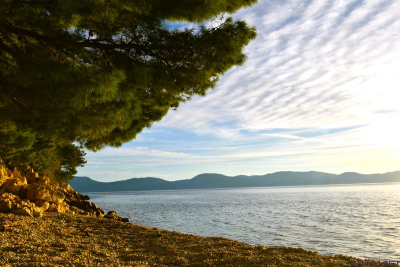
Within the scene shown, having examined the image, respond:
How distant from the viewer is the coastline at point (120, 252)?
5.06 metres

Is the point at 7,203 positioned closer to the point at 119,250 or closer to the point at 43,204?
the point at 43,204

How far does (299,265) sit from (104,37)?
693cm

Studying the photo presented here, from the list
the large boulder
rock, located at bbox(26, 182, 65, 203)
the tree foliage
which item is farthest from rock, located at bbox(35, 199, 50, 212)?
the tree foliage

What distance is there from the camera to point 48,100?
16.4ft

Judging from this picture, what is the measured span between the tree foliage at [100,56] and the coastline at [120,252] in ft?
8.69

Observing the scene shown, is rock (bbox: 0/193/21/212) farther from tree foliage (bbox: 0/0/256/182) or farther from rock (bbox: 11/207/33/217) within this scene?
tree foliage (bbox: 0/0/256/182)

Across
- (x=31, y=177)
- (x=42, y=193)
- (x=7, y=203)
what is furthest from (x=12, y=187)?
(x=31, y=177)

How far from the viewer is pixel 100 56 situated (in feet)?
20.9

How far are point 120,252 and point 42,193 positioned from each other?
8632 millimetres

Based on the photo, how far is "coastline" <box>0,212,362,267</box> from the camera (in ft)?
16.6

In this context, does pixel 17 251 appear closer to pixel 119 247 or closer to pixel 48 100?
pixel 119 247

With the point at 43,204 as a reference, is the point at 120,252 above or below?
below

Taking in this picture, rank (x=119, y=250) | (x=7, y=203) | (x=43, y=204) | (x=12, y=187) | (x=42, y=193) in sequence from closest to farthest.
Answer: (x=119, y=250)
(x=7, y=203)
(x=43, y=204)
(x=42, y=193)
(x=12, y=187)

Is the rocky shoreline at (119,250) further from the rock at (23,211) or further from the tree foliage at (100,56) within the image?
the tree foliage at (100,56)
